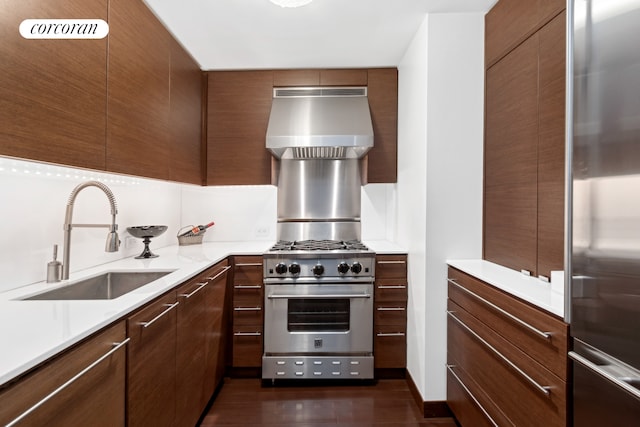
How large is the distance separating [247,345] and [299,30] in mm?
2294

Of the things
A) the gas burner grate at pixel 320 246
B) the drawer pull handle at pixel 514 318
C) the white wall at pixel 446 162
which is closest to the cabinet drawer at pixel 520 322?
the drawer pull handle at pixel 514 318

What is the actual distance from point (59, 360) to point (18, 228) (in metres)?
0.92

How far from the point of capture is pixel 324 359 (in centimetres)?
244

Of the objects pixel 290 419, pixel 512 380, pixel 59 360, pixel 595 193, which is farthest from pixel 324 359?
pixel 595 193

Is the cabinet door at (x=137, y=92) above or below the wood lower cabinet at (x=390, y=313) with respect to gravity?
above

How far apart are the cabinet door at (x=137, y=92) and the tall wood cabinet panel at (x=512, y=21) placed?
2.06 m

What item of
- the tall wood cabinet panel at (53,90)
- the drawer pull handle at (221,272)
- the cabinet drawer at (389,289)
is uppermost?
the tall wood cabinet panel at (53,90)

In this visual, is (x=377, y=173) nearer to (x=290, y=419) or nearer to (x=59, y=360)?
(x=290, y=419)

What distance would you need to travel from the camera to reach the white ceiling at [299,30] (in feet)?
6.46

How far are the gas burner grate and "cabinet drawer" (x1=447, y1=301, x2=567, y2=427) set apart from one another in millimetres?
950

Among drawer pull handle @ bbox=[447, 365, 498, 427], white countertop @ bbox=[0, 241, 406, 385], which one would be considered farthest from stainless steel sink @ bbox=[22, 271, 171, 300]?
drawer pull handle @ bbox=[447, 365, 498, 427]

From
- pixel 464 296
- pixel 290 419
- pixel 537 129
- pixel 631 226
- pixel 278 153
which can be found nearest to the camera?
pixel 631 226

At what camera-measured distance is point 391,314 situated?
2471mm

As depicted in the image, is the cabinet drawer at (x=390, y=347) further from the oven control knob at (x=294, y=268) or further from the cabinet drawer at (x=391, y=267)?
the oven control knob at (x=294, y=268)
